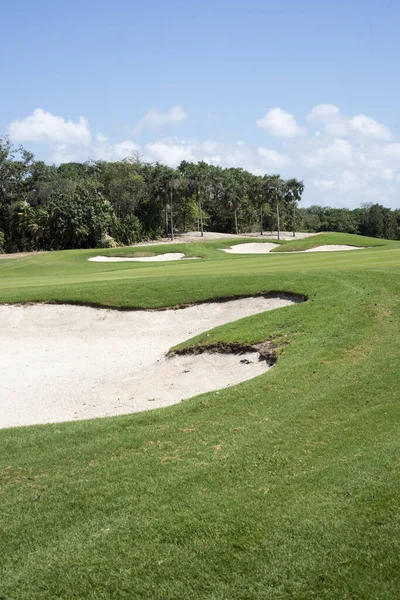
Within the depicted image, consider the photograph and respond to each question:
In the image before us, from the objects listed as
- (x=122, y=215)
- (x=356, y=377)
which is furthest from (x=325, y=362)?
(x=122, y=215)

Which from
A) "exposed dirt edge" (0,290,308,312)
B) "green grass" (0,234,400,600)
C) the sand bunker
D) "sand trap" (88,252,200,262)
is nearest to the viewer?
"green grass" (0,234,400,600)

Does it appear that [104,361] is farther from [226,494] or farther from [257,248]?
[257,248]

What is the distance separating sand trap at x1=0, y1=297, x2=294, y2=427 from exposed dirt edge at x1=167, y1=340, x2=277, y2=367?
181 millimetres

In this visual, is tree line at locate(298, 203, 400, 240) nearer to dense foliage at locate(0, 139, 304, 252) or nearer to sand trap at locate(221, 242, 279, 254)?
dense foliage at locate(0, 139, 304, 252)

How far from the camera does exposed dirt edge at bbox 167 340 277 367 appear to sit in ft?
45.7

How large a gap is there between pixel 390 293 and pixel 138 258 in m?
35.7

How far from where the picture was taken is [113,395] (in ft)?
45.8

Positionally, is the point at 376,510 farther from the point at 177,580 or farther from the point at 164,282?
the point at 164,282

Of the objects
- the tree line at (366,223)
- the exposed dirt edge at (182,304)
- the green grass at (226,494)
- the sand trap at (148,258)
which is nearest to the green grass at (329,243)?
the sand trap at (148,258)

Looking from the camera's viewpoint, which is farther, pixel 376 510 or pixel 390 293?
pixel 390 293

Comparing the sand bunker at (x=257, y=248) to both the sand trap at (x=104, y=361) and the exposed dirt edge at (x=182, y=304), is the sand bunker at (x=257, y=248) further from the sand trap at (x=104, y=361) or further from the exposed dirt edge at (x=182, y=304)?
the sand trap at (x=104, y=361)

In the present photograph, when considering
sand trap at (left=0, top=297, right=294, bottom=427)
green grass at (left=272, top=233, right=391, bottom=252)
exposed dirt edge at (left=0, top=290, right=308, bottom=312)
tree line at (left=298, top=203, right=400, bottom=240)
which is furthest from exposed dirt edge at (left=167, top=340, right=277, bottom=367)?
tree line at (left=298, top=203, right=400, bottom=240)

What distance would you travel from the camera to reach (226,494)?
21.7 feet

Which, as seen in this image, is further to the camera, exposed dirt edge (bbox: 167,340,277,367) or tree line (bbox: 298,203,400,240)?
tree line (bbox: 298,203,400,240)
